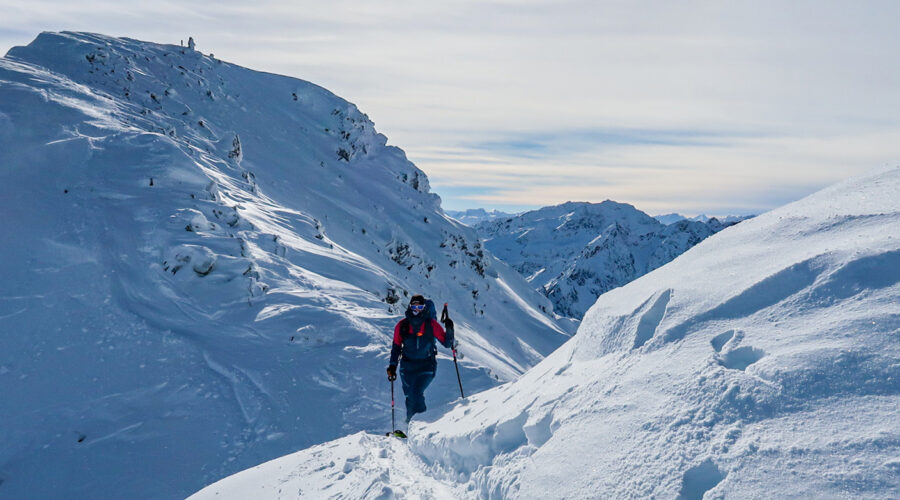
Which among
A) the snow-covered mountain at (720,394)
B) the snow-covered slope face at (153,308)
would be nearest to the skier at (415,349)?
the snow-covered slope face at (153,308)

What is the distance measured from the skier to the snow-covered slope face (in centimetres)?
107

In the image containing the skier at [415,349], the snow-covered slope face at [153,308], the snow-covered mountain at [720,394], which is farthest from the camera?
the skier at [415,349]

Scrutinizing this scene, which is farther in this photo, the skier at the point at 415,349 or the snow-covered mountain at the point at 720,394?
the skier at the point at 415,349

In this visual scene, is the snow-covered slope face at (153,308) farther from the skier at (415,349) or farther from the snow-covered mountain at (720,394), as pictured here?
the snow-covered mountain at (720,394)

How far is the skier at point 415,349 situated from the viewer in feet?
26.0

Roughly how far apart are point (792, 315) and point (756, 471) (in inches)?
50.5

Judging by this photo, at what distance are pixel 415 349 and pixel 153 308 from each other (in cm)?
552

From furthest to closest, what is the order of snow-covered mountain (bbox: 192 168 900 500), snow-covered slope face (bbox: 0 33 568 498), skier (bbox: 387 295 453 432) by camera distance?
skier (bbox: 387 295 453 432)
snow-covered slope face (bbox: 0 33 568 498)
snow-covered mountain (bbox: 192 168 900 500)

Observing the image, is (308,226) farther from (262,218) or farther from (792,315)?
(792,315)

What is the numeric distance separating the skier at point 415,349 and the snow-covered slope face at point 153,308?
1068mm

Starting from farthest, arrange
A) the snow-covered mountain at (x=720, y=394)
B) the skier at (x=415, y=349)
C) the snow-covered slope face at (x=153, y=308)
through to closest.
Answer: the skier at (x=415, y=349)
the snow-covered slope face at (x=153, y=308)
the snow-covered mountain at (x=720, y=394)

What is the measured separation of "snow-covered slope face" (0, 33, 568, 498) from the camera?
24.4 ft

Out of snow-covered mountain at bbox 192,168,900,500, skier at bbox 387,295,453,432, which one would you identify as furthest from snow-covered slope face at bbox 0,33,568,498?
snow-covered mountain at bbox 192,168,900,500

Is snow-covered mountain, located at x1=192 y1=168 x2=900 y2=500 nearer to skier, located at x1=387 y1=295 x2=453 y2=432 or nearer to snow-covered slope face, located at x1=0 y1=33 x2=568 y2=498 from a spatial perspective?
skier, located at x1=387 y1=295 x2=453 y2=432
